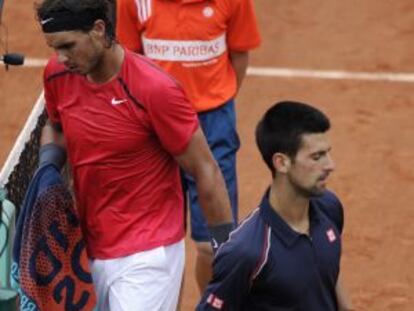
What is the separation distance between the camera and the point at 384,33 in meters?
12.6

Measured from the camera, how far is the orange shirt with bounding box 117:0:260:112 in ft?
25.7

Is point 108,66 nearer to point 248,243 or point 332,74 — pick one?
point 248,243

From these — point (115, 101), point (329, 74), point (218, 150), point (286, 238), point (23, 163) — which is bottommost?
point (329, 74)

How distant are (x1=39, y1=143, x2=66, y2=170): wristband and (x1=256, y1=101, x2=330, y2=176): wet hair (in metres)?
1.13

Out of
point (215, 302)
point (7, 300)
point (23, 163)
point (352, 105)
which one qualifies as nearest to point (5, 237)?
point (7, 300)

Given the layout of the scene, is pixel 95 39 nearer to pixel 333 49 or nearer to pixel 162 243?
pixel 162 243

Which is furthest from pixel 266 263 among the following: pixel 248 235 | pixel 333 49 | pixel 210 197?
pixel 333 49

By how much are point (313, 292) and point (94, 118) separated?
1.35 metres

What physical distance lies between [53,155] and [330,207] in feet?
4.57

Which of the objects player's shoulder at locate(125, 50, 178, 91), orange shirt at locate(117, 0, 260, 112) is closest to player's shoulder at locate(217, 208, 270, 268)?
player's shoulder at locate(125, 50, 178, 91)

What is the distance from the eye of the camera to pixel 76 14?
5891 millimetres

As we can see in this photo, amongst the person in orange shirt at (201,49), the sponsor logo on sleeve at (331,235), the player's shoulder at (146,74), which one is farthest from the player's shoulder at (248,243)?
the person in orange shirt at (201,49)

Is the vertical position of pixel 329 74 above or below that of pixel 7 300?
below

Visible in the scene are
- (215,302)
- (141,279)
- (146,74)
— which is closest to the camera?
(215,302)
